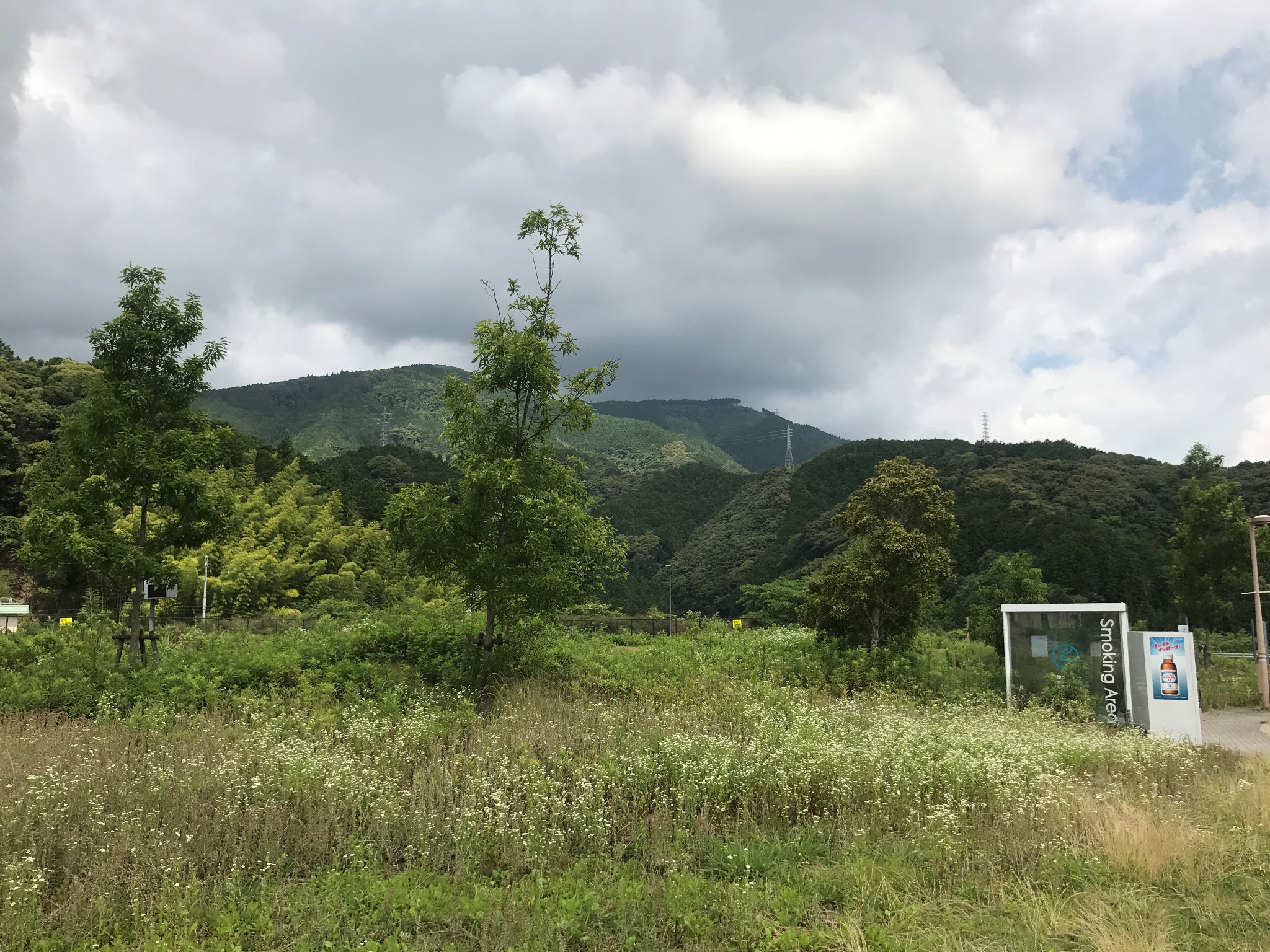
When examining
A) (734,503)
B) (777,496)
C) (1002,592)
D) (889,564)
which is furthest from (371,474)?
(889,564)

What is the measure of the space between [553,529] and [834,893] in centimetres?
825

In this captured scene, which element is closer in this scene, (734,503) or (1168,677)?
(1168,677)

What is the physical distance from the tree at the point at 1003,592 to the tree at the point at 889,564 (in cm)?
884

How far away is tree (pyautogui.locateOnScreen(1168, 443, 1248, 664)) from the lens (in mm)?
22766

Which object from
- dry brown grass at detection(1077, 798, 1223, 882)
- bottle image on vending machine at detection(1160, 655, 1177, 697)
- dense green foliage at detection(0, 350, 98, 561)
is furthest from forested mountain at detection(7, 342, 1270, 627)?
bottle image on vending machine at detection(1160, 655, 1177, 697)

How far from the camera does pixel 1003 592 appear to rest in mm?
28234

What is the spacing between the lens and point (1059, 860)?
5.85 metres

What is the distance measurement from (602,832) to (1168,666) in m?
11.2

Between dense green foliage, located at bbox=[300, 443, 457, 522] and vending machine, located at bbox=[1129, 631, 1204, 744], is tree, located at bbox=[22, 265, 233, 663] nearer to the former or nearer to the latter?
vending machine, located at bbox=[1129, 631, 1204, 744]

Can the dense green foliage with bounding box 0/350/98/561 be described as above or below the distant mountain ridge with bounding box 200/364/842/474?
below

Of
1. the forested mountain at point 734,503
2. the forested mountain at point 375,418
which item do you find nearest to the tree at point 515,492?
the forested mountain at point 734,503

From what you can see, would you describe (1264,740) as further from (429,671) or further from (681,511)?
(681,511)

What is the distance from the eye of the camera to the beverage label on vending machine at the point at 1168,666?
13.0m

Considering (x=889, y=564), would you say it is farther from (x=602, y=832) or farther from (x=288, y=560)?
(x=288, y=560)
